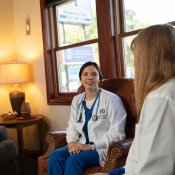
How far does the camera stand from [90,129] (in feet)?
7.29

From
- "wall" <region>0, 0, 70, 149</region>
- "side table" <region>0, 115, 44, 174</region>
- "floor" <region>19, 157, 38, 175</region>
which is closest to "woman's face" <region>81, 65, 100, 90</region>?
"wall" <region>0, 0, 70, 149</region>

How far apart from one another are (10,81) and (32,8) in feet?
3.36

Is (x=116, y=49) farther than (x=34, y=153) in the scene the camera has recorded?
No

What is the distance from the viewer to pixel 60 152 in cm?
219

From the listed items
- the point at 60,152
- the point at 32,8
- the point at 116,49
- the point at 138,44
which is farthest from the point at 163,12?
the point at 32,8

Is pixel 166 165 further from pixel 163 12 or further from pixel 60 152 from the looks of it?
pixel 163 12

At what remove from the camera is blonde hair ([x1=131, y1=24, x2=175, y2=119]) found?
0.94m

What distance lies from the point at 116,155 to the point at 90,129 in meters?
0.44

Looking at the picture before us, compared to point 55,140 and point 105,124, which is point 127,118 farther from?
point 55,140

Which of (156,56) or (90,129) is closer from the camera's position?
(156,56)

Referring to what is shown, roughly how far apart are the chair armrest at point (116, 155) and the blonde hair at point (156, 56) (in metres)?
0.93

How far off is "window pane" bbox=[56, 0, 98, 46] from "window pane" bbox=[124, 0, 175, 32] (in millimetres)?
456

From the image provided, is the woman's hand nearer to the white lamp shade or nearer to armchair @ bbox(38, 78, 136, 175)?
armchair @ bbox(38, 78, 136, 175)

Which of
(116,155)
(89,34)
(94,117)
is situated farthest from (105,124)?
(89,34)
